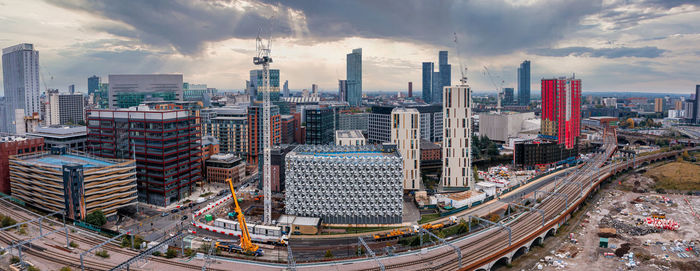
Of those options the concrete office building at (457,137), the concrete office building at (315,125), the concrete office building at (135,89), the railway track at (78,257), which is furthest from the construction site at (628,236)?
the concrete office building at (135,89)

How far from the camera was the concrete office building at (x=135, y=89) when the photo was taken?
538ft

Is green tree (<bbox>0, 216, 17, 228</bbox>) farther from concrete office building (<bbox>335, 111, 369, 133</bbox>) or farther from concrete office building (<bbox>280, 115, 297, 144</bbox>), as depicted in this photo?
concrete office building (<bbox>335, 111, 369, 133</bbox>)

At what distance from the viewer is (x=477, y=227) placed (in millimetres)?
64625

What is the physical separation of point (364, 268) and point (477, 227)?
23.4 meters

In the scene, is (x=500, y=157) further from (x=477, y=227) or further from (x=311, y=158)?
(x=311, y=158)

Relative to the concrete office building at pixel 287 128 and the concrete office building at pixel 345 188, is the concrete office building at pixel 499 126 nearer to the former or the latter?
the concrete office building at pixel 287 128

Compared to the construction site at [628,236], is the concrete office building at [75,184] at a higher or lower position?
higher

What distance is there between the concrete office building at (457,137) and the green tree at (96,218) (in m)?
60.9

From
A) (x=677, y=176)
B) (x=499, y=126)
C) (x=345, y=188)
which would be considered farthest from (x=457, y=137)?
(x=499, y=126)

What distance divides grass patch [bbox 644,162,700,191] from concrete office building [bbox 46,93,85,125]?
674 feet

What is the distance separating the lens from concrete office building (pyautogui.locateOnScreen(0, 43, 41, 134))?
162 meters

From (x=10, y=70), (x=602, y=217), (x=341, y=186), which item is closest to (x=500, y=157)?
(x=602, y=217)

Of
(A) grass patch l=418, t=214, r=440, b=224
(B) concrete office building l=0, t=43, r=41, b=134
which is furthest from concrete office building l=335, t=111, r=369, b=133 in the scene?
(B) concrete office building l=0, t=43, r=41, b=134

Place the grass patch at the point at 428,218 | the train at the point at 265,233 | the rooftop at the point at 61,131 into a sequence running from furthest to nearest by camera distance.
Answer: the rooftop at the point at 61,131
the grass patch at the point at 428,218
the train at the point at 265,233
